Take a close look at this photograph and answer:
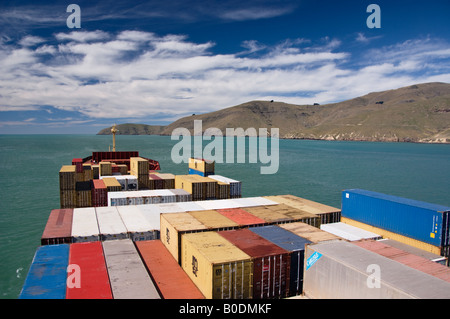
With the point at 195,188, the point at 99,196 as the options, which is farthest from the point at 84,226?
the point at 195,188

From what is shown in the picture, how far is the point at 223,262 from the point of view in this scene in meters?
12.4

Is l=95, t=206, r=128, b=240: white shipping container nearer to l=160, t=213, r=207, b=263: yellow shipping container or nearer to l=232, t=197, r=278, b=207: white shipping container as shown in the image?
l=160, t=213, r=207, b=263: yellow shipping container

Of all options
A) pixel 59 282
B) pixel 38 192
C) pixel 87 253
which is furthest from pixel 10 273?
pixel 38 192

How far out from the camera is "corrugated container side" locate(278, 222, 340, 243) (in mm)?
16094

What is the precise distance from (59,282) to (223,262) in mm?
7194

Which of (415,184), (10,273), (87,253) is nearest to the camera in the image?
(87,253)

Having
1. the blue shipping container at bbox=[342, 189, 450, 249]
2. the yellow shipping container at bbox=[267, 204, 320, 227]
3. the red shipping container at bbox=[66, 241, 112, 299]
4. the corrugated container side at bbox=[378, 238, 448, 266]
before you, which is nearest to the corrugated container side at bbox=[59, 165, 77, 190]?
the red shipping container at bbox=[66, 241, 112, 299]

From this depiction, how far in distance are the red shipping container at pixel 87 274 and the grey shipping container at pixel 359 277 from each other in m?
8.91

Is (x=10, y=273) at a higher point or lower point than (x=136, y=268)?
lower

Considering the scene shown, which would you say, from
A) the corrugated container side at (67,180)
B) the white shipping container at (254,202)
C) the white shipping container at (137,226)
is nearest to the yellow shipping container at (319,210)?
the white shipping container at (254,202)

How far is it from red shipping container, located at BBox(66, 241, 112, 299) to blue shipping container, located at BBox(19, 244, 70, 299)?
0.92ft

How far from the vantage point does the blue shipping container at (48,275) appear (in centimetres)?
1134
